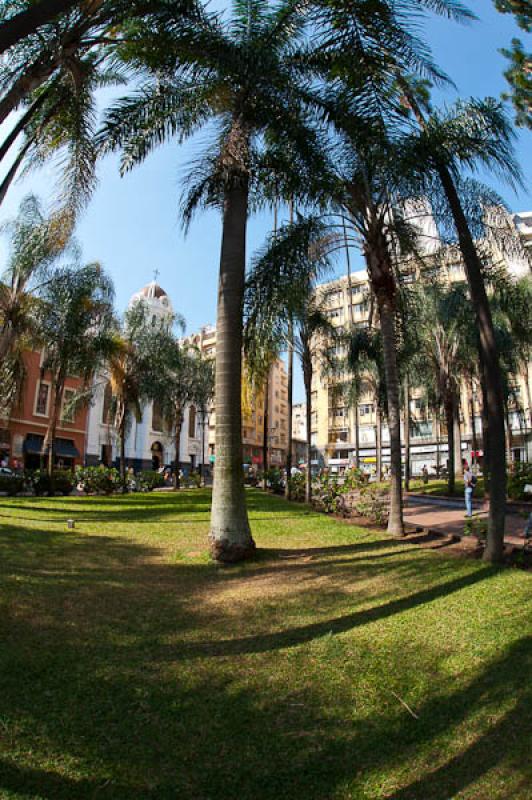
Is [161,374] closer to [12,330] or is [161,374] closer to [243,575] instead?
[12,330]

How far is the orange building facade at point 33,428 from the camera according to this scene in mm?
35906

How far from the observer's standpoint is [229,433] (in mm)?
8195

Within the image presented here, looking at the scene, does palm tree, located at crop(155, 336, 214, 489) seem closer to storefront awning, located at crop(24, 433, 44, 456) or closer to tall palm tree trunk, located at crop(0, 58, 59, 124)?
storefront awning, located at crop(24, 433, 44, 456)

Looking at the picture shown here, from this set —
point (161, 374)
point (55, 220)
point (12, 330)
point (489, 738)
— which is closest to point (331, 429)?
point (161, 374)

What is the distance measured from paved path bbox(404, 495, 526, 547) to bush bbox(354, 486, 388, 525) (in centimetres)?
87

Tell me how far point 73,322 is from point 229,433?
13.3 m

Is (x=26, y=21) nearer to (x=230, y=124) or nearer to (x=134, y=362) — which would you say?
(x=230, y=124)

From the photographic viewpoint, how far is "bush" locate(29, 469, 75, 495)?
21.9m

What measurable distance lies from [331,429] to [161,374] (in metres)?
39.0

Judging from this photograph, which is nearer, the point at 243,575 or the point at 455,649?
the point at 455,649

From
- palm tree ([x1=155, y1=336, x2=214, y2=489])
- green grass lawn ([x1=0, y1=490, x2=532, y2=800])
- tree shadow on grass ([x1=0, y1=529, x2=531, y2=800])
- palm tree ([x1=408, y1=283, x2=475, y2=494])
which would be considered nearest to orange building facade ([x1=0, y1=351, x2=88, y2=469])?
palm tree ([x1=155, y1=336, x2=214, y2=489])

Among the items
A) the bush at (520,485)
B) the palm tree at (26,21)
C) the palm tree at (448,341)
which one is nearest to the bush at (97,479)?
the palm tree at (448,341)

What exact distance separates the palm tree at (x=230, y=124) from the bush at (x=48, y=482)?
15.8 metres

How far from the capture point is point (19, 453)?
36.5 meters
